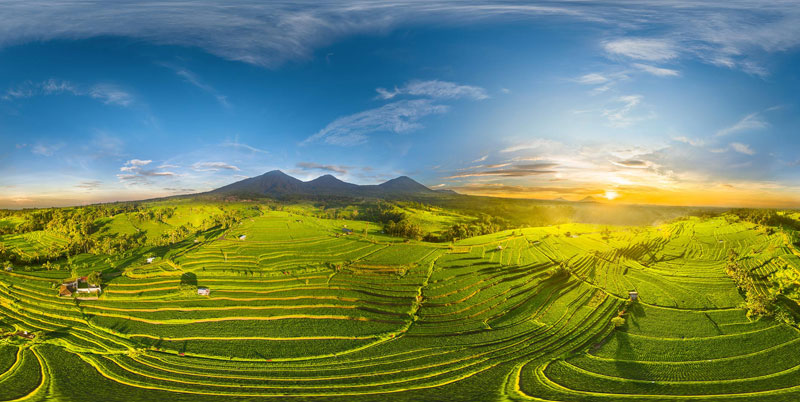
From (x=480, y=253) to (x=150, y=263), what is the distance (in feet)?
120

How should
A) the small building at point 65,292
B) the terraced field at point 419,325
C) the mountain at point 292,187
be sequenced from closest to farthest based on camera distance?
the terraced field at point 419,325
the small building at point 65,292
the mountain at point 292,187

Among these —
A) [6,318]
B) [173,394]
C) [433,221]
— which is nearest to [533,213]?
[433,221]

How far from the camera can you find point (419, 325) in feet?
64.0

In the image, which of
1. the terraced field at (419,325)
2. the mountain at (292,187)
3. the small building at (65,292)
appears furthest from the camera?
the mountain at (292,187)

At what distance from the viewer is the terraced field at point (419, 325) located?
1277 cm

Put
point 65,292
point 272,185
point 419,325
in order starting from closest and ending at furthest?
point 419,325
point 65,292
point 272,185

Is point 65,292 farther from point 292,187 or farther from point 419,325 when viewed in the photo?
point 292,187

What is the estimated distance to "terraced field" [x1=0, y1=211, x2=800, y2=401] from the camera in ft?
41.9

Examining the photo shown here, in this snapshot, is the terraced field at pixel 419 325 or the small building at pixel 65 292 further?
the small building at pixel 65 292

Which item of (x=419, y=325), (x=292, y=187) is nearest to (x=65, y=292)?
(x=419, y=325)

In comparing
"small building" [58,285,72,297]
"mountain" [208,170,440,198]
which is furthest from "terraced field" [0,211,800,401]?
"mountain" [208,170,440,198]

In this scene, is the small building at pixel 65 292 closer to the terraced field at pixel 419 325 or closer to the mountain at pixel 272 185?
the terraced field at pixel 419 325

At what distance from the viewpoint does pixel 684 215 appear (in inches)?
1464

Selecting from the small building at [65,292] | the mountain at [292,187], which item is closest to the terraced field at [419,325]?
the small building at [65,292]
